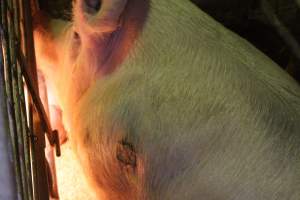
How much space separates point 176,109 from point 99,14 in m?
0.16

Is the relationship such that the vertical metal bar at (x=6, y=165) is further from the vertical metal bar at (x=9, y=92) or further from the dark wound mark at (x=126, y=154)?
the dark wound mark at (x=126, y=154)

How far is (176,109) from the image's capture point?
2.55 ft

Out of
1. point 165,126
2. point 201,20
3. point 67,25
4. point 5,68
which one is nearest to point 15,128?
point 5,68

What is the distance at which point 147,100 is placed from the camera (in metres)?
0.79

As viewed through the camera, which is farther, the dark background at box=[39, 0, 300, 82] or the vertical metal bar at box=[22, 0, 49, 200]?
the dark background at box=[39, 0, 300, 82]

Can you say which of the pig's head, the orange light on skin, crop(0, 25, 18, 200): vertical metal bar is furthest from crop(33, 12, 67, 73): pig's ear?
crop(0, 25, 18, 200): vertical metal bar

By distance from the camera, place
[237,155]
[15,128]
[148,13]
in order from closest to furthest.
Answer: [15,128] < [237,155] < [148,13]

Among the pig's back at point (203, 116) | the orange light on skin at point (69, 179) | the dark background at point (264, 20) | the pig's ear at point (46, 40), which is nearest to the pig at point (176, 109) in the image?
the pig's back at point (203, 116)

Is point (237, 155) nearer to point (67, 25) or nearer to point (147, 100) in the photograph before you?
point (147, 100)

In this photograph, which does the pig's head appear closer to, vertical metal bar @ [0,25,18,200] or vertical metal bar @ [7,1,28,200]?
vertical metal bar @ [7,1,28,200]

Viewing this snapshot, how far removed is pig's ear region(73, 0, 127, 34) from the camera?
0.82m

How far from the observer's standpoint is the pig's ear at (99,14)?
2.68ft

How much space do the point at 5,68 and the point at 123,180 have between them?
12.3 inches

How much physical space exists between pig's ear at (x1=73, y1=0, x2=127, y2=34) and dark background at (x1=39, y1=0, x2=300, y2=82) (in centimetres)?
21
